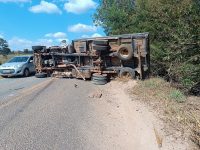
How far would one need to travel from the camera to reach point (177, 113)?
365 inches

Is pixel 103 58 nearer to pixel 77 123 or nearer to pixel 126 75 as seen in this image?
pixel 126 75

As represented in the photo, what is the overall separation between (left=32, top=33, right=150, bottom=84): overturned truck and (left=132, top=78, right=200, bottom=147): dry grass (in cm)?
368

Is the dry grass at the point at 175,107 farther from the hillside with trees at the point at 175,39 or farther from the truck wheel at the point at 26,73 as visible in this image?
the truck wheel at the point at 26,73

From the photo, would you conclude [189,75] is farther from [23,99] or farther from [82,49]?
[82,49]

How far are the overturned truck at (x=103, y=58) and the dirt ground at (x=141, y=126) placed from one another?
16.2 ft

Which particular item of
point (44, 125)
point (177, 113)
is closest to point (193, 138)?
point (177, 113)

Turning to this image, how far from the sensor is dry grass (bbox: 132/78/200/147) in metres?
7.86

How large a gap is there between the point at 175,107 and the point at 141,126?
6.05 ft

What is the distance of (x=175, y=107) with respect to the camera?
32.9 feet

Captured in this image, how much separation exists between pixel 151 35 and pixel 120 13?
892 cm

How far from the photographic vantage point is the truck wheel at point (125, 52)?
18.5 m

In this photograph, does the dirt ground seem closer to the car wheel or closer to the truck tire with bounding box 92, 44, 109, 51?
the truck tire with bounding box 92, 44, 109, 51

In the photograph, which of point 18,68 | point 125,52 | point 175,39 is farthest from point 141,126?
point 18,68

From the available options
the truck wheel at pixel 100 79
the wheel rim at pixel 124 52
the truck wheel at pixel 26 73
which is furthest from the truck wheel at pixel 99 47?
the truck wheel at pixel 26 73
